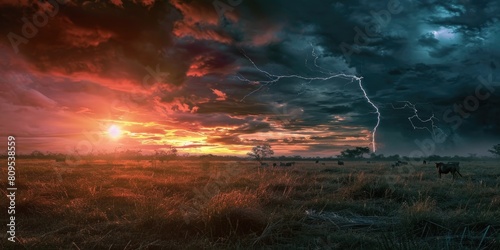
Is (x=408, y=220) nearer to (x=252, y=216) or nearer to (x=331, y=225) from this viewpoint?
(x=331, y=225)

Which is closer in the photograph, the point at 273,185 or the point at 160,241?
the point at 160,241

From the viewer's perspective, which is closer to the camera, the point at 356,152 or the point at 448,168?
the point at 448,168

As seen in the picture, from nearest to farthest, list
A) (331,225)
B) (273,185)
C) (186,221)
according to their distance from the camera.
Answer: (186,221) < (331,225) < (273,185)

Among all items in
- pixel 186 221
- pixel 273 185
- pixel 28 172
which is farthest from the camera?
pixel 28 172

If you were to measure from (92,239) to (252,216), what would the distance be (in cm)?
218

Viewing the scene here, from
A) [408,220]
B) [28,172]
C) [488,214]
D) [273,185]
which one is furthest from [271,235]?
[28,172]

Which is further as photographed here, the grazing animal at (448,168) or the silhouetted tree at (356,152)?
the silhouetted tree at (356,152)

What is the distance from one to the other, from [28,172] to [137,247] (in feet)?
45.2

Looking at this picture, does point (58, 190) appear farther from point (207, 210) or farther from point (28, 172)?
point (28, 172)

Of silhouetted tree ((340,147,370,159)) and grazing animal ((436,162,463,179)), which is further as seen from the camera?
silhouetted tree ((340,147,370,159))

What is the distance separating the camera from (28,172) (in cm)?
1566

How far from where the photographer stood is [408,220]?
541cm

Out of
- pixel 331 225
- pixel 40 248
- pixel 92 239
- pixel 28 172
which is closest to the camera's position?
pixel 40 248

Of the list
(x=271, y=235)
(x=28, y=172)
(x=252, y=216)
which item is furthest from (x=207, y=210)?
(x=28, y=172)
